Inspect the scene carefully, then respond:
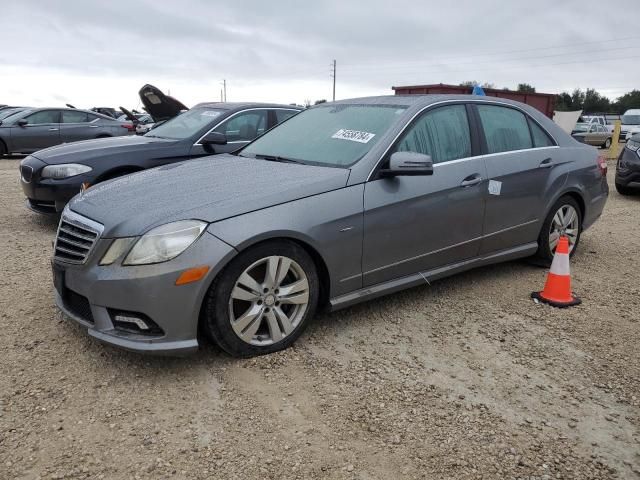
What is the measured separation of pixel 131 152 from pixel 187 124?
981 mm

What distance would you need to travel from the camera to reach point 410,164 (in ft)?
11.7

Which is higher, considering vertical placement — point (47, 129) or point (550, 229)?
point (47, 129)

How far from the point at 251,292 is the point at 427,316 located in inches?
57.6

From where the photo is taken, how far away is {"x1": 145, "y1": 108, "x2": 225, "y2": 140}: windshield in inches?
263

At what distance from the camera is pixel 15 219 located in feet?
22.8

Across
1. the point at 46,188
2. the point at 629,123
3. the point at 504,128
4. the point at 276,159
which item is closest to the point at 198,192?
the point at 276,159

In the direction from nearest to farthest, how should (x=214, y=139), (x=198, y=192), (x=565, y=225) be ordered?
1. (x=198, y=192)
2. (x=565, y=225)
3. (x=214, y=139)

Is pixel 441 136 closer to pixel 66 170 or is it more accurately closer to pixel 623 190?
pixel 66 170

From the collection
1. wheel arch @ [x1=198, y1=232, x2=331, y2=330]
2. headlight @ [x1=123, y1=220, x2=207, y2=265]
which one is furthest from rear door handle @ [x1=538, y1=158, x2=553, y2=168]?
headlight @ [x1=123, y1=220, x2=207, y2=265]

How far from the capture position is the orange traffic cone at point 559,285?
429 centimetres

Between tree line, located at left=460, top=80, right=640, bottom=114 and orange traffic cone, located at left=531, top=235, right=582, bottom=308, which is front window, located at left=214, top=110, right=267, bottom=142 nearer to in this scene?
orange traffic cone, located at left=531, top=235, right=582, bottom=308

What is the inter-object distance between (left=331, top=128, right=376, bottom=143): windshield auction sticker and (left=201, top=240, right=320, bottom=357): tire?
1.01 m

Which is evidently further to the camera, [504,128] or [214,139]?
[214,139]

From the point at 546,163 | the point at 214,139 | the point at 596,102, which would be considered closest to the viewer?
the point at 546,163
